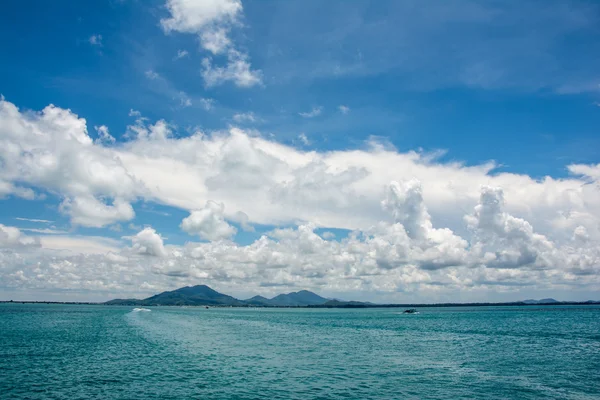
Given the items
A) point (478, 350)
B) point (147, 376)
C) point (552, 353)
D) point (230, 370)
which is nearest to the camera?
point (147, 376)

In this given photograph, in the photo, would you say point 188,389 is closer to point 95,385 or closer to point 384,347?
point 95,385

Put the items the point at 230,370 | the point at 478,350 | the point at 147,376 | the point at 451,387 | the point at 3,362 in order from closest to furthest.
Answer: the point at 451,387 < the point at 147,376 < the point at 230,370 < the point at 3,362 < the point at 478,350

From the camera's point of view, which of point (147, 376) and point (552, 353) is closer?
point (147, 376)

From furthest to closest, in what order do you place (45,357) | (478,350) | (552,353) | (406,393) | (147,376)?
(478,350) < (552,353) < (45,357) < (147,376) < (406,393)

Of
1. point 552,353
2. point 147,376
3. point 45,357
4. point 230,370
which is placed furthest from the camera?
point 552,353

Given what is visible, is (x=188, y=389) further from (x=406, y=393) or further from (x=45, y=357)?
(x=45, y=357)

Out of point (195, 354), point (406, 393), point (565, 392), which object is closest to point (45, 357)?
point (195, 354)

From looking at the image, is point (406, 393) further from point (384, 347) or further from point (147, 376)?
point (384, 347)

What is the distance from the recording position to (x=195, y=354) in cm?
6338

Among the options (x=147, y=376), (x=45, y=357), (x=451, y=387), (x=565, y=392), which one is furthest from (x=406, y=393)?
(x=45, y=357)

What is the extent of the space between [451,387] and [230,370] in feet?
84.9

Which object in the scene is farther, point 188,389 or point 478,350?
point 478,350

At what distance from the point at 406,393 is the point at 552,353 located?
40.7 m

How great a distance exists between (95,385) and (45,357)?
25454 mm
